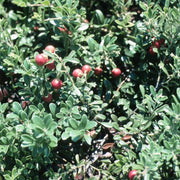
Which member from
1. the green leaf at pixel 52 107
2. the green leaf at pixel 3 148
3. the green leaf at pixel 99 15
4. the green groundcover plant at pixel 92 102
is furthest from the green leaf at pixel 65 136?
the green leaf at pixel 99 15

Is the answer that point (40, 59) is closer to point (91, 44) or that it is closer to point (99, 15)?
point (91, 44)

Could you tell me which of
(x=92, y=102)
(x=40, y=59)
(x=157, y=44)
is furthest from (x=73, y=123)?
(x=157, y=44)

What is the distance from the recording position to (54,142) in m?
2.02

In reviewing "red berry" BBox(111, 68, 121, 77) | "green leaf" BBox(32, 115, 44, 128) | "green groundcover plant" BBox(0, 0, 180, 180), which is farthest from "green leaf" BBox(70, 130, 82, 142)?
"red berry" BBox(111, 68, 121, 77)

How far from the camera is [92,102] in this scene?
7.88 ft

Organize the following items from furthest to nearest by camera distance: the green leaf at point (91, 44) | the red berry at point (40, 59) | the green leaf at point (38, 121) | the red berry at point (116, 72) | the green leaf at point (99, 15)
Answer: the green leaf at point (99, 15) → the red berry at point (116, 72) → the green leaf at point (91, 44) → the red berry at point (40, 59) → the green leaf at point (38, 121)

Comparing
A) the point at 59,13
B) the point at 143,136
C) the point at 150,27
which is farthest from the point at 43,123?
the point at 150,27

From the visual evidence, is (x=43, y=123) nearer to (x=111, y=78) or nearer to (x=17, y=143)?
(x=17, y=143)

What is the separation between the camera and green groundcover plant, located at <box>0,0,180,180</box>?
2.06 m

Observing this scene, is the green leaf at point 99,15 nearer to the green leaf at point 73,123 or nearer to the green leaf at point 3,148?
the green leaf at point 73,123

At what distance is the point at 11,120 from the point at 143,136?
117cm

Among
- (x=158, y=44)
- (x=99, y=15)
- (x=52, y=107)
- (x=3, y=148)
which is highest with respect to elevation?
(x=99, y=15)

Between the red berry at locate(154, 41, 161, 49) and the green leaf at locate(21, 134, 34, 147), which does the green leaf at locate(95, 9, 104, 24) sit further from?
the green leaf at locate(21, 134, 34, 147)

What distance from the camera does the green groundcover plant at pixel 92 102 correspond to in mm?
2062
